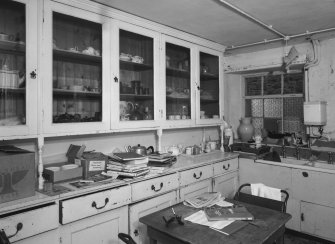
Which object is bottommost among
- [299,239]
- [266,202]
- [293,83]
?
[299,239]

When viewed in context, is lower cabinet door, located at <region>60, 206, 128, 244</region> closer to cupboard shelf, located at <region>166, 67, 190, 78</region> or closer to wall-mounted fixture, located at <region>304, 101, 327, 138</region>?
cupboard shelf, located at <region>166, 67, 190, 78</region>

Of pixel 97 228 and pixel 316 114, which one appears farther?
pixel 316 114

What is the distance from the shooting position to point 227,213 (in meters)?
1.70

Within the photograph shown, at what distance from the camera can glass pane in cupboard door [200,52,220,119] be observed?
334cm

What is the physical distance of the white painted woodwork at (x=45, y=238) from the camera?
160 centimetres

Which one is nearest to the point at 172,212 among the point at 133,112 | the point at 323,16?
the point at 133,112

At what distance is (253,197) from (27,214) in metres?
1.61

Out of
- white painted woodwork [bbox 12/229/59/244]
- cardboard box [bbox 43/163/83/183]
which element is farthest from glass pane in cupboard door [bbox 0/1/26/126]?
white painted woodwork [bbox 12/229/59/244]

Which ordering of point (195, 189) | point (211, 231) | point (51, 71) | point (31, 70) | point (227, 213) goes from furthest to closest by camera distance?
point (195, 189) < point (51, 71) < point (31, 70) < point (227, 213) < point (211, 231)

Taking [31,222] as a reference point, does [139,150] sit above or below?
above

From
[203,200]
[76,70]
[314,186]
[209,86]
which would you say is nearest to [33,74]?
[76,70]

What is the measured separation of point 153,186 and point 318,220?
1.89 m

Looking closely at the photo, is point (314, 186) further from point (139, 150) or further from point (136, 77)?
point (136, 77)

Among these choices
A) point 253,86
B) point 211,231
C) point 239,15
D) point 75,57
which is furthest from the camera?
point 253,86
